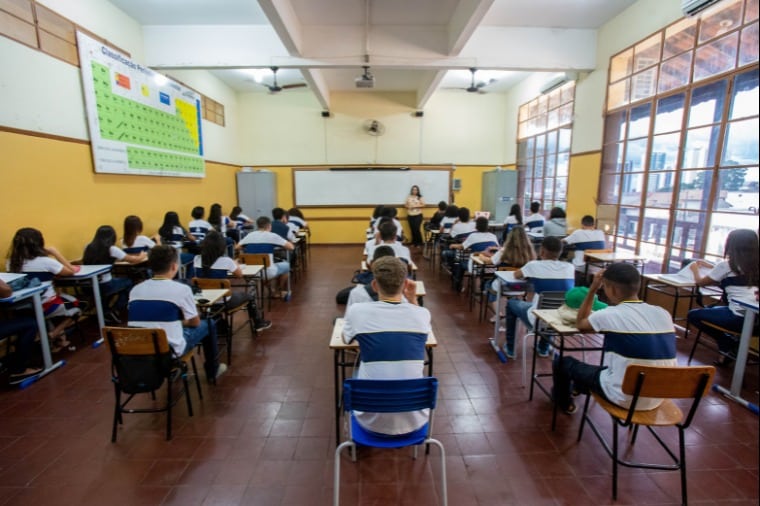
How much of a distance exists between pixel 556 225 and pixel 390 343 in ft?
16.4

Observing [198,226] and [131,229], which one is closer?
[131,229]

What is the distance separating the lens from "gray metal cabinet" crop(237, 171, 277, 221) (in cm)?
895

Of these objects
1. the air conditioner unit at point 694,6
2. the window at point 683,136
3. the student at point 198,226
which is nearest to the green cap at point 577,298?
the window at point 683,136

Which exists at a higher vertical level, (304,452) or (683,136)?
(683,136)

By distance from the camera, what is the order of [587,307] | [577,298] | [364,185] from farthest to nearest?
1. [364,185]
2. [577,298]
3. [587,307]

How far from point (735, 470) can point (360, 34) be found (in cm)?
587

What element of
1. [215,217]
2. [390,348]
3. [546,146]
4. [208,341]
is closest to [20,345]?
[208,341]

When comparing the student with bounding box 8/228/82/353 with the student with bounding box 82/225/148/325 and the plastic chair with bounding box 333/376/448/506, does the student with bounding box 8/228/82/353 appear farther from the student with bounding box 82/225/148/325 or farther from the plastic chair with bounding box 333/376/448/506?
the plastic chair with bounding box 333/376/448/506

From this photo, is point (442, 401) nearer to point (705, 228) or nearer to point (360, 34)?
point (705, 228)

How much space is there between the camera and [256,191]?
901 centimetres

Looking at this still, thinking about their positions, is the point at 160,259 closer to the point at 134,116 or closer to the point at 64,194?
the point at 64,194

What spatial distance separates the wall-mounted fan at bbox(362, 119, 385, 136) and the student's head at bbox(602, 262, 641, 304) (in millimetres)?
8058

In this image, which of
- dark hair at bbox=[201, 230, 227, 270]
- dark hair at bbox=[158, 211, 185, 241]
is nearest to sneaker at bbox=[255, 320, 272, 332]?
dark hair at bbox=[201, 230, 227, 270]

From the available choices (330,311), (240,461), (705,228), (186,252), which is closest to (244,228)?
(186,252)
